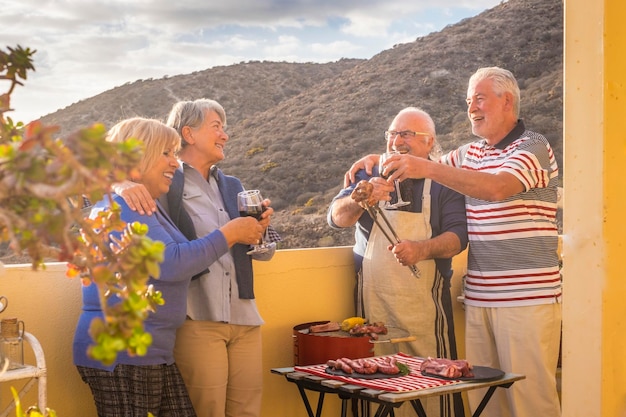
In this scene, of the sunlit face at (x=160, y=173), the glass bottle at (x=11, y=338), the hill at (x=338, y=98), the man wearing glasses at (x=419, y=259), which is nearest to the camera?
the glass bottle at (x=11, y=338)

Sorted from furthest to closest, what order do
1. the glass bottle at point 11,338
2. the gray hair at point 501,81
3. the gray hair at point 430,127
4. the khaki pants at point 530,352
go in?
the gray hair at point 430,127 → the gray hair at point 501,81 → the khaki pants at point 530,352 → the glass bottle at point 11,338

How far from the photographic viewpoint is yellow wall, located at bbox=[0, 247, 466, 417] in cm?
347

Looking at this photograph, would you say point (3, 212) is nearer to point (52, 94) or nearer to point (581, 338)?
point (581, 338)

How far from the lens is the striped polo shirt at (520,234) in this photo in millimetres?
3922

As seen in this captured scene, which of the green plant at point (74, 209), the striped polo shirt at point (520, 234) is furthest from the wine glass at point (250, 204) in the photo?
the green plant at point (74, 209)

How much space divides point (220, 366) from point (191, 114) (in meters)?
1.08

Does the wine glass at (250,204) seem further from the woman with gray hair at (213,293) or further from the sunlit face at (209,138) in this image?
the sunlit face at (209,138)

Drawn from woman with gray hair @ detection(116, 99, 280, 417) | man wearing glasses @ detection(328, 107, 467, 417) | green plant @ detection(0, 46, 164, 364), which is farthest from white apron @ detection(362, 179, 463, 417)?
green plant @ detection(0, 46, 164, 364)

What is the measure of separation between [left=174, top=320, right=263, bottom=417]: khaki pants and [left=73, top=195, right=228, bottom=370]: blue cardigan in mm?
277

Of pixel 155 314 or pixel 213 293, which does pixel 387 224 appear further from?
pixel 155 314

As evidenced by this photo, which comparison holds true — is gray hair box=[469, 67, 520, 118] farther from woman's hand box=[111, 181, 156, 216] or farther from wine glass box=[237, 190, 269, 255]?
woman's hand box=[111, 181, 156, 216]

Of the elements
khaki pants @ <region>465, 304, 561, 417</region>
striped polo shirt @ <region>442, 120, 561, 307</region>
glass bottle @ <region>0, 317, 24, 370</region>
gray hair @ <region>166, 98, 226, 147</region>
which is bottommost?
khaki pants @ <region>465, 304, 561, 417</region>

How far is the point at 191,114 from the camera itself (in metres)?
3.63

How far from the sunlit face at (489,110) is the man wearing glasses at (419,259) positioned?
292 mm
